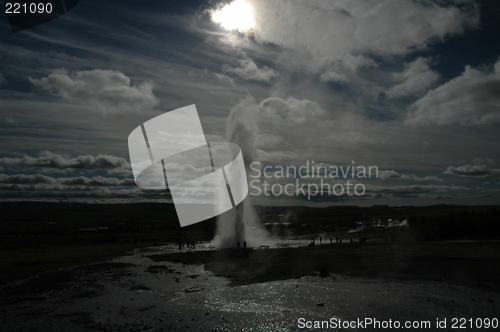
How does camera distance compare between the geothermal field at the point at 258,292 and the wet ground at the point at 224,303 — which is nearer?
the wet ground at the point at 224,303

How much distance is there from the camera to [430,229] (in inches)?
1938

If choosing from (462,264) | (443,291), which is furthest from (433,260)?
(443,291)

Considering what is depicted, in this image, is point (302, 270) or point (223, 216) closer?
point (302, 270)

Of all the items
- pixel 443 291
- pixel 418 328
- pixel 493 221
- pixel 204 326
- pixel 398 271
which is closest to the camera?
pixel 418 328

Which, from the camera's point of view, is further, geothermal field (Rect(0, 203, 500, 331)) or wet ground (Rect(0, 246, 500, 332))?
geothermal field (Rect(0, 203, 500, 331))

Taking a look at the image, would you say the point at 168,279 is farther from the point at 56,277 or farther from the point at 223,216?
the point at 223,216

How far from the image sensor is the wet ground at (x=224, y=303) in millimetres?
13844

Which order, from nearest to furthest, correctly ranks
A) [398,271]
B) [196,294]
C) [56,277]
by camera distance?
[196,294], [398,271], [56,277]

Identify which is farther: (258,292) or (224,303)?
(258,292)

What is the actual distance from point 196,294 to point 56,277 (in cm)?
1302

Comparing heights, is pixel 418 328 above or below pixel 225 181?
below

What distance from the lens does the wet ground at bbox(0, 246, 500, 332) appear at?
13.8m

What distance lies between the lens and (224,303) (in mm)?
16484

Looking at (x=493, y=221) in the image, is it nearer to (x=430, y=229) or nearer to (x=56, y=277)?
(x=430, y=229)
